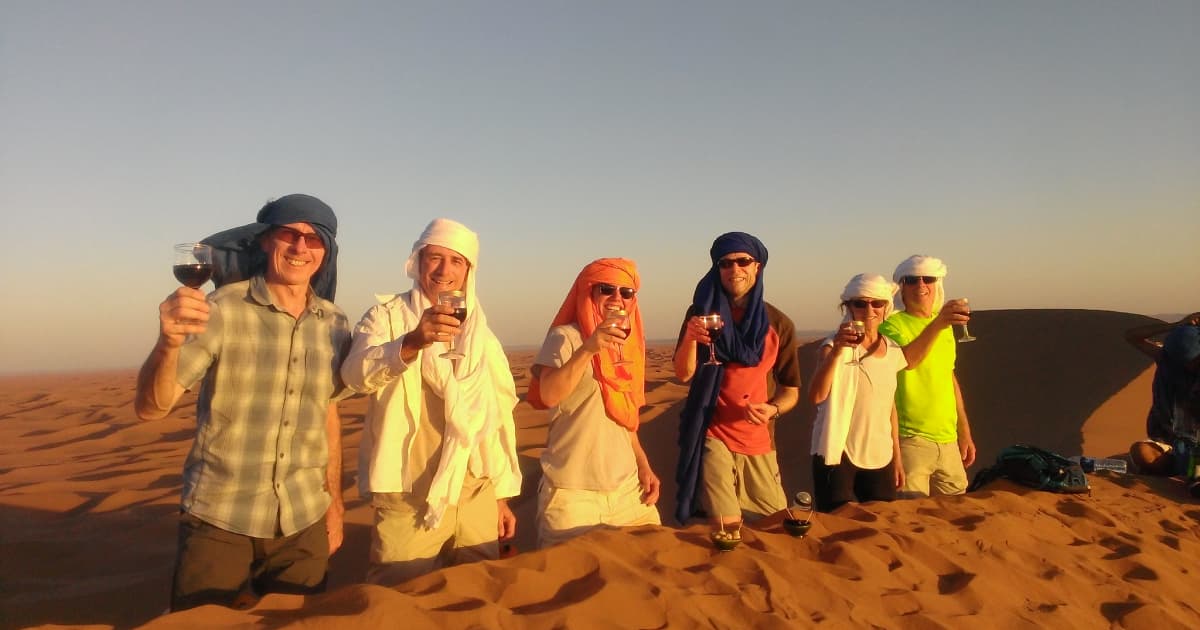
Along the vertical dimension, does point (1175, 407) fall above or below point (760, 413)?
below

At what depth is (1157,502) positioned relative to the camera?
540 cm

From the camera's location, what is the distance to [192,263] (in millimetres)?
2076

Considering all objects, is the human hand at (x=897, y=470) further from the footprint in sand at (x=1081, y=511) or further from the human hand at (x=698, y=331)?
the human hand at (x=698, y=331)

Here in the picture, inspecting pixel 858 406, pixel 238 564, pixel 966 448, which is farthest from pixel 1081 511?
pixel 238 564

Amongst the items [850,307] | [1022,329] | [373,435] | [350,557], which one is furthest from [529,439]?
[1022,329]

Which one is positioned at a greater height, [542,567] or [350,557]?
[542,567]

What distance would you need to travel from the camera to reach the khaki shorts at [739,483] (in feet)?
11.8

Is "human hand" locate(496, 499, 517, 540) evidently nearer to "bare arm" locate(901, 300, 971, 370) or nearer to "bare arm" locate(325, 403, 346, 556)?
"bare arm" locate(325, 403, 346, 556)

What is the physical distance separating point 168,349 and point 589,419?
1693 millimetres

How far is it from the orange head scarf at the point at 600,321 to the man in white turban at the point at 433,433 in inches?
14.1

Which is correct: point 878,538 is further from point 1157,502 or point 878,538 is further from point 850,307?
point 1157,502

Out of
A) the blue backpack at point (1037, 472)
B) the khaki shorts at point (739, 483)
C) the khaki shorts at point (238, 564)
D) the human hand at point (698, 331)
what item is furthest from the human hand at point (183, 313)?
the blue backpack at point (1037, 472)

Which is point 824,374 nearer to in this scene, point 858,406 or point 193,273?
point 858,406

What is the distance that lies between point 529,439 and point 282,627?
6.68m
